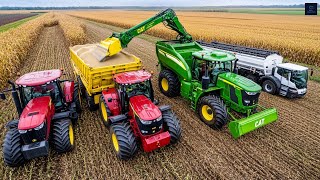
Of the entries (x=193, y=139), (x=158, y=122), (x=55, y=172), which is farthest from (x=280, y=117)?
(x=55, y=172)

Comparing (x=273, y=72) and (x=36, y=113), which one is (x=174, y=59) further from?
(x=36, y=113)

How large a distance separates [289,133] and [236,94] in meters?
2.27

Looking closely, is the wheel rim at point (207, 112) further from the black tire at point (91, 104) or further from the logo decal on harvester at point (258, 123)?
the black tire at point (91, 104)

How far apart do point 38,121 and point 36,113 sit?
40cm

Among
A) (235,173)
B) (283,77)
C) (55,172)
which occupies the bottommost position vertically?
(235,173)

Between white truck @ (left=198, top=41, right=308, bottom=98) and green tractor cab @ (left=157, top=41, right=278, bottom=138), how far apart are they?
2768 mm

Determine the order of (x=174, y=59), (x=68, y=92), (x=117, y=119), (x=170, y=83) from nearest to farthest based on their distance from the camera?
1. (x=117, y=119)
2. (x=68, y=92)
3. (x=174, y=59)
4. (x=170, y=83)

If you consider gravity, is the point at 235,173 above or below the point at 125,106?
below

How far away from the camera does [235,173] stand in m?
5.63

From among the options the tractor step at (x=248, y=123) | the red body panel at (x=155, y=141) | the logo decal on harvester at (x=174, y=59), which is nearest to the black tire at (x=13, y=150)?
the red body panel at (x=155, y=141)

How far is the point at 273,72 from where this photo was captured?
10.4 meters

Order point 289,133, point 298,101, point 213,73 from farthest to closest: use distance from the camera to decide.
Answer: point 298,101
point 213,73
point 289,133

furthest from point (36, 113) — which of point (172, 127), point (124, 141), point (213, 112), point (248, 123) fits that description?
point (248, 123)

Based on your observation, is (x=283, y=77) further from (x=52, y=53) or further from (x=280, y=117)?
(x=52, y=53)
